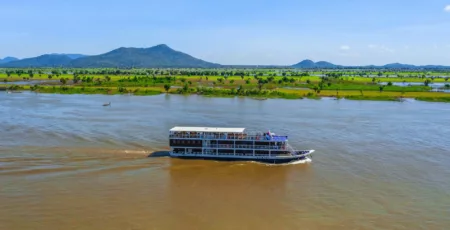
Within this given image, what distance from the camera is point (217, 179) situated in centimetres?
2006

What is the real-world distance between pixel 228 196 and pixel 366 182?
698 cm

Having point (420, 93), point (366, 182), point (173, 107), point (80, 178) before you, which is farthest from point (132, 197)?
point (420, 93)

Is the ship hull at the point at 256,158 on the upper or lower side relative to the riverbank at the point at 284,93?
lower

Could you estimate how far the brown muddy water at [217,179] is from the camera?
15344 mm

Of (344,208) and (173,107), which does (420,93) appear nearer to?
(173,107)

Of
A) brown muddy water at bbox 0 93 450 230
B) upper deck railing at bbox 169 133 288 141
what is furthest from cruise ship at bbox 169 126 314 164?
brown muddy water at bbox 0 93 450 230

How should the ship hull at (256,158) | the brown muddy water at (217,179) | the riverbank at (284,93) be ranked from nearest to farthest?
the brown muddy water at (217,179) < the ship hull at (256,158) < the riverbank at (284,93)

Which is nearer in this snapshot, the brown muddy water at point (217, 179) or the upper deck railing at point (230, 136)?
the brown muddy water at point (217, 179)

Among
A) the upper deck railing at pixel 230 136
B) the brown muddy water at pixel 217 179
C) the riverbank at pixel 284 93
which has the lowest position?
the brown muddy water at pixel 217 179

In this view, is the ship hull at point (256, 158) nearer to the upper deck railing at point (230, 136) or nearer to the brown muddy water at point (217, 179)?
the brown muddy water at point (217, 179)

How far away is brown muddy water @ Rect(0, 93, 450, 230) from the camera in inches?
604

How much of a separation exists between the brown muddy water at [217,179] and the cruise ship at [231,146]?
2.22ft

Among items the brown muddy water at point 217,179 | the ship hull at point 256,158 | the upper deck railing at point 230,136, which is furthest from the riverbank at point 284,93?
the ship hull at point 256,158

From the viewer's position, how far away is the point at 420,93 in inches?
2376
